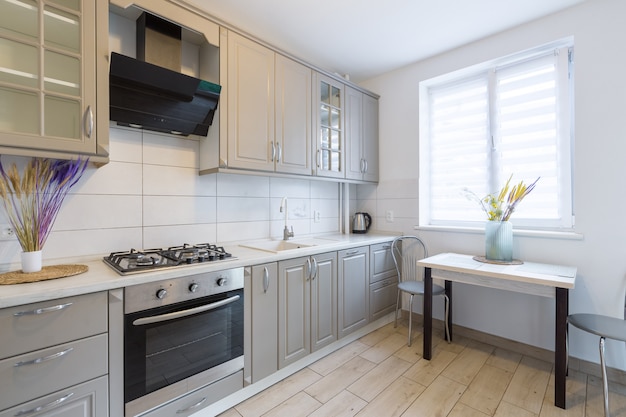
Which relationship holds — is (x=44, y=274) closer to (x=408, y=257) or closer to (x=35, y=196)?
(x=35, y=196)

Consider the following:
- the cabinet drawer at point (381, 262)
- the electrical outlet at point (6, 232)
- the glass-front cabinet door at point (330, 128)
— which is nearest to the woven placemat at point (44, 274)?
the electrical outlet at point (6, 232)

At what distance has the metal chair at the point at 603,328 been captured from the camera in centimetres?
154

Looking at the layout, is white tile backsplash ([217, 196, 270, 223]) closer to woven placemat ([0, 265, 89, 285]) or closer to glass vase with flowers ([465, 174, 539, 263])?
woven placemat ([0, 265, 89, 285])

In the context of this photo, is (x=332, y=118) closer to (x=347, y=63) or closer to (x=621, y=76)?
(x=347, y=63)

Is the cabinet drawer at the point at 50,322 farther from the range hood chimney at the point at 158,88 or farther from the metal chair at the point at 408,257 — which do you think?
the metal chair at the point at 408,257

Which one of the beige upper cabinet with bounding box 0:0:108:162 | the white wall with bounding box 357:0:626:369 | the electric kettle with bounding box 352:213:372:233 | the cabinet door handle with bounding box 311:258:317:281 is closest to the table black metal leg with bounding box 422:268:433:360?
the white wall with bounding box 357:0:626:369

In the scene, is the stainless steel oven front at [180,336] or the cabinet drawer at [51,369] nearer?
the cabinet drawer at [51,369]

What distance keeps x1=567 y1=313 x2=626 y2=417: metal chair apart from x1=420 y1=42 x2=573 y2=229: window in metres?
0.74

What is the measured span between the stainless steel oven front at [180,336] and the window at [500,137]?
6.94 ft

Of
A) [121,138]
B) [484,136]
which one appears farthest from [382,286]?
[121,138]

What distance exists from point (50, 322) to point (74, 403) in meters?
0.36

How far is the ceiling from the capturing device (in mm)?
2047

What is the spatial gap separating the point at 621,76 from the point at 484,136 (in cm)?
88

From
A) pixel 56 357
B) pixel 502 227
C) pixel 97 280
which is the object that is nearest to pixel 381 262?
pixel 502 227
